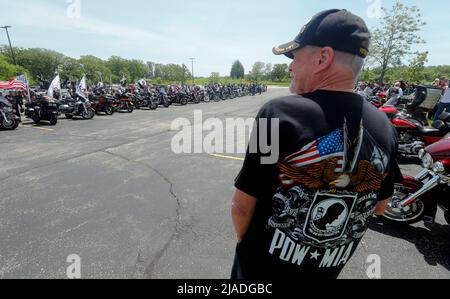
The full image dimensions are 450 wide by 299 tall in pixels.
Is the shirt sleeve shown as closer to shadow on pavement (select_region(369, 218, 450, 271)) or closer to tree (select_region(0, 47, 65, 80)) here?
shadow on pavement (select_region(369, 218, 450, 271))

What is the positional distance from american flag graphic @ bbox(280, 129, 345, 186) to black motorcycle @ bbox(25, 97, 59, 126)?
11.6m

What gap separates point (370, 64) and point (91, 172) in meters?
32.7

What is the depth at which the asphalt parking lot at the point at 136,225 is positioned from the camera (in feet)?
8.11

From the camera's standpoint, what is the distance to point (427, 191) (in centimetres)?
291

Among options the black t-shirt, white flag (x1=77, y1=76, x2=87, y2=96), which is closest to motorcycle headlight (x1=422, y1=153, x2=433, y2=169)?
the black t-shirt

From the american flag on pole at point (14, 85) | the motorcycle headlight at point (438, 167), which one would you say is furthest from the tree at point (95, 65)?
the motorcycle headlight at point (438, 167)

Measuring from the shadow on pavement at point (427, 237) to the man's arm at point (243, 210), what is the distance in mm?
2516

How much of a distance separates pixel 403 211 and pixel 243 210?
3.01m

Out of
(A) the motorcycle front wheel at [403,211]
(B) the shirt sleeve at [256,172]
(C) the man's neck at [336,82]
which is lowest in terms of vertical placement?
(A) the motorcycle front wheel at [403,211]

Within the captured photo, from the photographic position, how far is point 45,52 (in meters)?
74.4

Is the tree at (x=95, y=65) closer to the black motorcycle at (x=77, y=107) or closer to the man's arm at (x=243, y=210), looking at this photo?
the black motorcycle at (x=77, y=107)

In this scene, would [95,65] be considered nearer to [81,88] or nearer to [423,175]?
[81,88]

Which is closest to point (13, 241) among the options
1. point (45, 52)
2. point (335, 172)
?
point (335, 172)

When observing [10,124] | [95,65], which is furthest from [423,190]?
[95,65]
